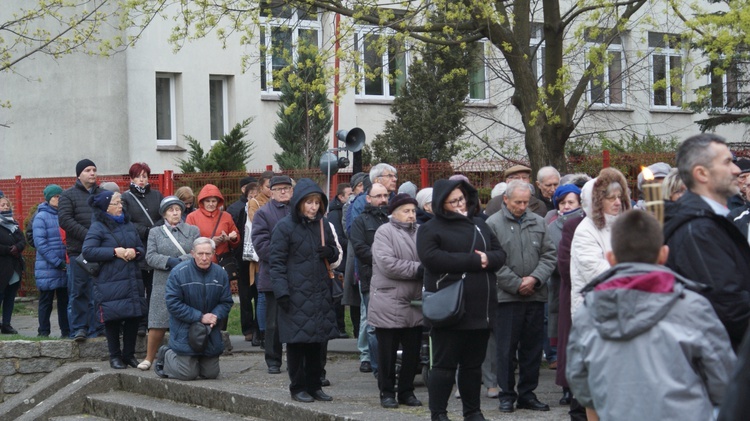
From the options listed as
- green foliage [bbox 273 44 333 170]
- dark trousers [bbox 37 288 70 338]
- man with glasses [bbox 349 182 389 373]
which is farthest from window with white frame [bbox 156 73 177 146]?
man with glasses [bbox 349 182 389 373]

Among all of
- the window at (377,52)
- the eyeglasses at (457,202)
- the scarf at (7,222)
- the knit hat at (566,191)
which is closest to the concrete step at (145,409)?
the eyeglasses at (457,202)

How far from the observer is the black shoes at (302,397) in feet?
30.6

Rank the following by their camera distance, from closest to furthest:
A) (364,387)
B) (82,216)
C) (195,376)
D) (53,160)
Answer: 1. (364,387)
2. (195,376)
3. (82,216)
4. (53,160)

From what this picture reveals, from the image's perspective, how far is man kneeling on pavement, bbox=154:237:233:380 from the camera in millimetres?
10633

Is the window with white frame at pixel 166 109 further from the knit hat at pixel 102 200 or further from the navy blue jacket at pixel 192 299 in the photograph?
the navy blue jacket at pixel 192 299

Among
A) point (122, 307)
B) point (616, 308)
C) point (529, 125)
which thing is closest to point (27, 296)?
point (122, 307)

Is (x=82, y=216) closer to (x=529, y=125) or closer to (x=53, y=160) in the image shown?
(x=529, y=125)

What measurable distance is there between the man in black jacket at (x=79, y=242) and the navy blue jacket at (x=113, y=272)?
0.83 m

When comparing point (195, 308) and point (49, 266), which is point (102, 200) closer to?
point (195, 308)

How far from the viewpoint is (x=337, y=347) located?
1276 centimetres

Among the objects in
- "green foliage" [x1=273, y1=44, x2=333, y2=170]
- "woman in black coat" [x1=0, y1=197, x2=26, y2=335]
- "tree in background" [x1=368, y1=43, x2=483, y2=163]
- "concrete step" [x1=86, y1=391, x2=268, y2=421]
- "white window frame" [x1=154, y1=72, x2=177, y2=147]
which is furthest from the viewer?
"white window frame" [x1=154, y1=72, x2=177, y2=147]

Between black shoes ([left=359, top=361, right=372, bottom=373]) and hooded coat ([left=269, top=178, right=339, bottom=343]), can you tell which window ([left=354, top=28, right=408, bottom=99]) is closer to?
black shoes ([left=359, top=361, right=372, bottom=373])

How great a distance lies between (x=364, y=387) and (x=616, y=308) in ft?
19.1

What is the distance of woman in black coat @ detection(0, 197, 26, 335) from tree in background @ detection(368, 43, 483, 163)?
994 centimetres
